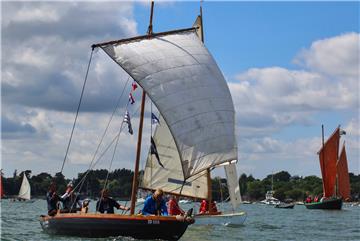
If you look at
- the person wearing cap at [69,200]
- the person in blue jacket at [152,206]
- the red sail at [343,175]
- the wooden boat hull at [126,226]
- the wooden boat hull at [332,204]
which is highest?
the red sail at [343,175]

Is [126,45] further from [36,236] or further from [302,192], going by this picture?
[302,192]

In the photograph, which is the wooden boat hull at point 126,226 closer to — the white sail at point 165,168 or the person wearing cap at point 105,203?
the person wearing cap at point 105,203

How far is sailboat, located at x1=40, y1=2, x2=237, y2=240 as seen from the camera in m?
28.9

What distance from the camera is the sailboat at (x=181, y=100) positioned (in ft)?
94.9

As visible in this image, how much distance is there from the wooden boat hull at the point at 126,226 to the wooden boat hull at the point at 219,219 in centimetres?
1185

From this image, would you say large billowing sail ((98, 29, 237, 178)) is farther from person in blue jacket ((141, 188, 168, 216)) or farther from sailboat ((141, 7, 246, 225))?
person in blue jacket ((141, 188, 168, 216))

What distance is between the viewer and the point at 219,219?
130 ft

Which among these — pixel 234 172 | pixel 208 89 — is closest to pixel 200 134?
pixel 208 89

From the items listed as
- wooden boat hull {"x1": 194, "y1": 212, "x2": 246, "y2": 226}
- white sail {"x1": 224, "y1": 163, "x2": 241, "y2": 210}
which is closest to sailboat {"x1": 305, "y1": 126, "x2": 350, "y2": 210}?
white sail {"x1": 224, "y1": 163, "x2": 241, "y2": 210}

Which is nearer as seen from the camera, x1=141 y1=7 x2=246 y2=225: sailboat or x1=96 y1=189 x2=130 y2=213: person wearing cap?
x1=96 y1=189 x2=130 y2=213: person wearing cap

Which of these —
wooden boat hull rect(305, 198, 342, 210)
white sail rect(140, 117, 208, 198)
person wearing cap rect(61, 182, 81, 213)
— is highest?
wooden boat hull rect(305, 198, 342, 210)

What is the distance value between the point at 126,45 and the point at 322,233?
15086 millimetres

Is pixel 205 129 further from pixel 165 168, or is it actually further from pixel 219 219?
pixel 219 219

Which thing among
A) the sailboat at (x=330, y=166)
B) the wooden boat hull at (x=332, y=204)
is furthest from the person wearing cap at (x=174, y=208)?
the sailboat at (x=330, y=166)
